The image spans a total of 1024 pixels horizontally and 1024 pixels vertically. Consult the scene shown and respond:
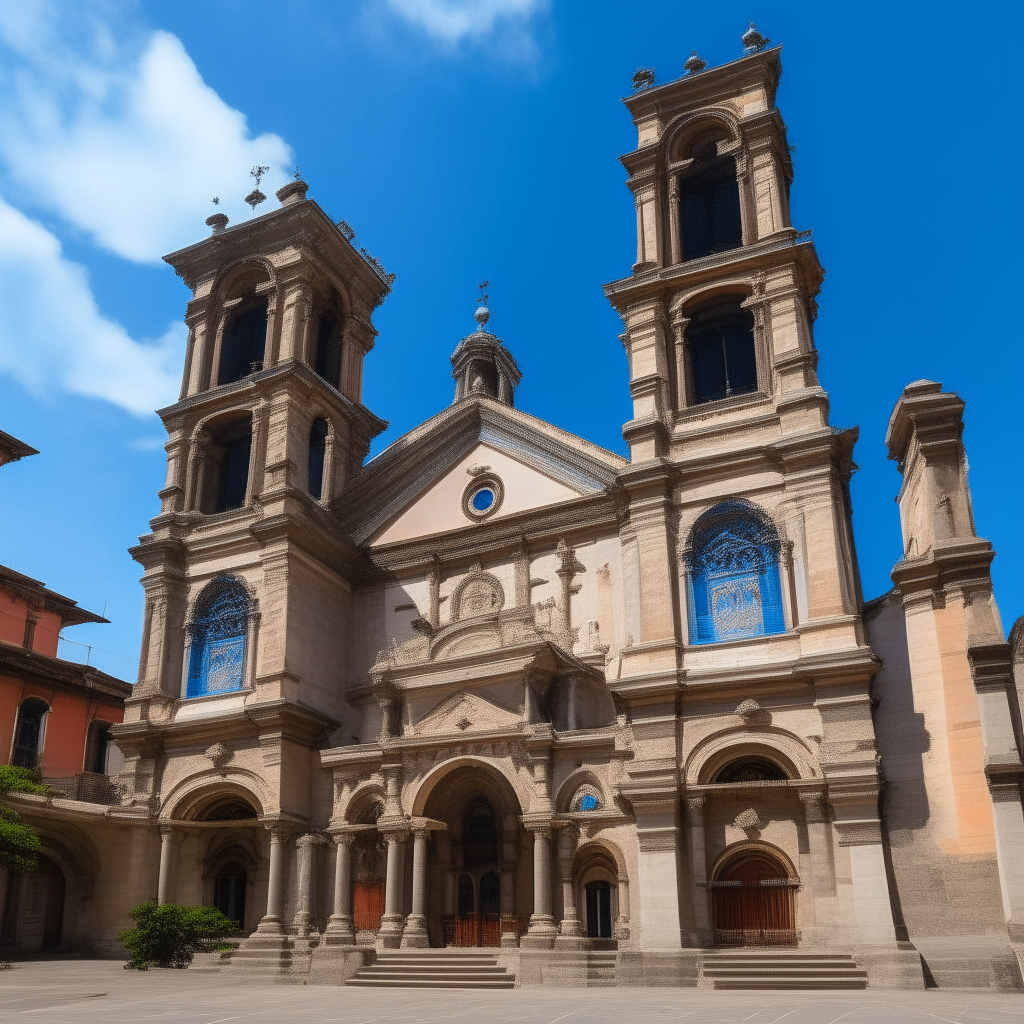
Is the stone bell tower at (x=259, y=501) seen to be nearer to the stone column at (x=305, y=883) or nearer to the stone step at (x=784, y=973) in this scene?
the stone column at (x=305, y=883)

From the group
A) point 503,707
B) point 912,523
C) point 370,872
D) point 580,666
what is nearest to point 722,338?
point 912,523

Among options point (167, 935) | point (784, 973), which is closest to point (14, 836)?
point (167, 935)

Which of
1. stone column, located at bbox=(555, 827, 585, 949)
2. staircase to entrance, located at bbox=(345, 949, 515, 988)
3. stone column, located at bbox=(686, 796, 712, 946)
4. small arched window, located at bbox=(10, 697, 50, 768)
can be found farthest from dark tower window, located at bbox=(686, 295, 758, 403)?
small arched window, located at bbox=(10, 697, 50, 768)

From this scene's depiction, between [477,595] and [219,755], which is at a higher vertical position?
[477,595]

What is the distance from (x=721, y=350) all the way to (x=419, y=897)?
1648cm

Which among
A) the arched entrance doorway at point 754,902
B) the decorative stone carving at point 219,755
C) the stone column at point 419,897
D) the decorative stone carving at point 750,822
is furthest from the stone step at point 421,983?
the decorative stone carving at point 219,755

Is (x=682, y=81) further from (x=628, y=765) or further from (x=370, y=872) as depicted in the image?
(x=370, y=872)

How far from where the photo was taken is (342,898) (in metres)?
26.1

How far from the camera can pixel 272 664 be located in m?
29.5

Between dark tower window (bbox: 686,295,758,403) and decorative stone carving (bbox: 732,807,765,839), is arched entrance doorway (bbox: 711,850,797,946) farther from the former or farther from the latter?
dark tower window (bbox: 686,295,758,403)

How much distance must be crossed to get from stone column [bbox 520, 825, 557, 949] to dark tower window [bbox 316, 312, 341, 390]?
18.6 metres

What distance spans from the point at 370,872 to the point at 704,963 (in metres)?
9.95

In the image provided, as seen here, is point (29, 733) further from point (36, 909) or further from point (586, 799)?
point (586, 799)

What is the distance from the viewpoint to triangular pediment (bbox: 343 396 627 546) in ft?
102
